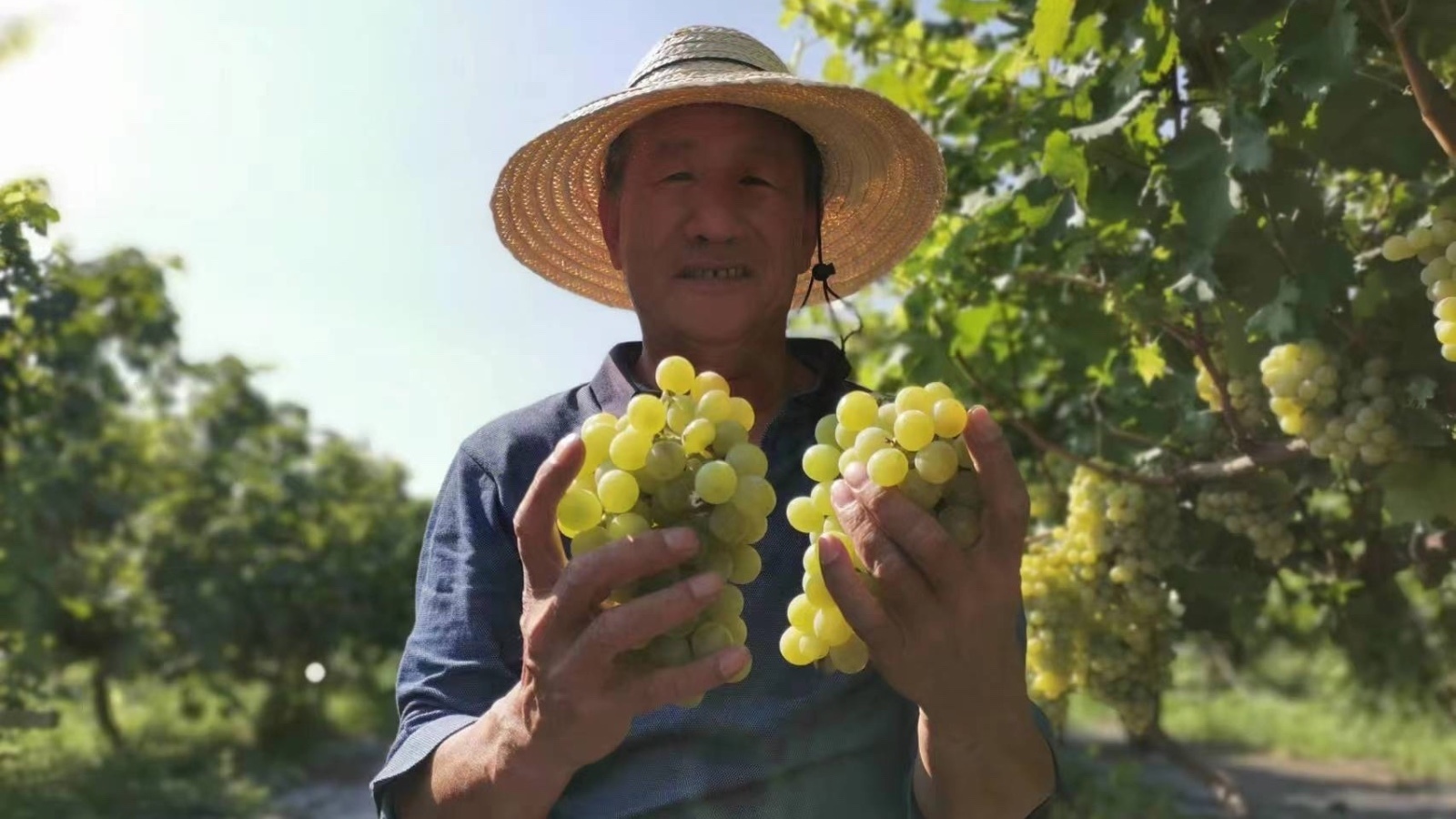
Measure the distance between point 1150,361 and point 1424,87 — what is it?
1.09 m

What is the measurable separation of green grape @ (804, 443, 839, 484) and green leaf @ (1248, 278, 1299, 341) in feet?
4.30

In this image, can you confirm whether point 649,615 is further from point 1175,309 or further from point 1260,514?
point 1260,514

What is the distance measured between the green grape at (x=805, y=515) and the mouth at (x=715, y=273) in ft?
1.53

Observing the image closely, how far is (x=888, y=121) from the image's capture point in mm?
2146

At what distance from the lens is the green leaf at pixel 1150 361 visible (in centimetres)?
293

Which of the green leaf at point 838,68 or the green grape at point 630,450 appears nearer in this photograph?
the green grape at point 630,450

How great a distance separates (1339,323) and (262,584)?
1453cm

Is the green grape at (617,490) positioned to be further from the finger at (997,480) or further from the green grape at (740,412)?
the finger at (997,480)

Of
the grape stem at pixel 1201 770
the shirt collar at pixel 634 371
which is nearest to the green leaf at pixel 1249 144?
the shirt collar at pixel 634 371

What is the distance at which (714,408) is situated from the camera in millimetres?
1370

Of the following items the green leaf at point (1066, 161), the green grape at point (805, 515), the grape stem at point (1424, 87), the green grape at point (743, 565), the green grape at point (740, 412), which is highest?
the green leaf at point (1066, 161)

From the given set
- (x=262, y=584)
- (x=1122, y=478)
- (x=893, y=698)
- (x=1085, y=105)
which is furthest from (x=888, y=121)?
(x=262, y=584)

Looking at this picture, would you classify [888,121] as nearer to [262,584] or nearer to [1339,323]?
[1339,323]

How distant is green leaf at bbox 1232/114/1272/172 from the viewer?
2.20m
